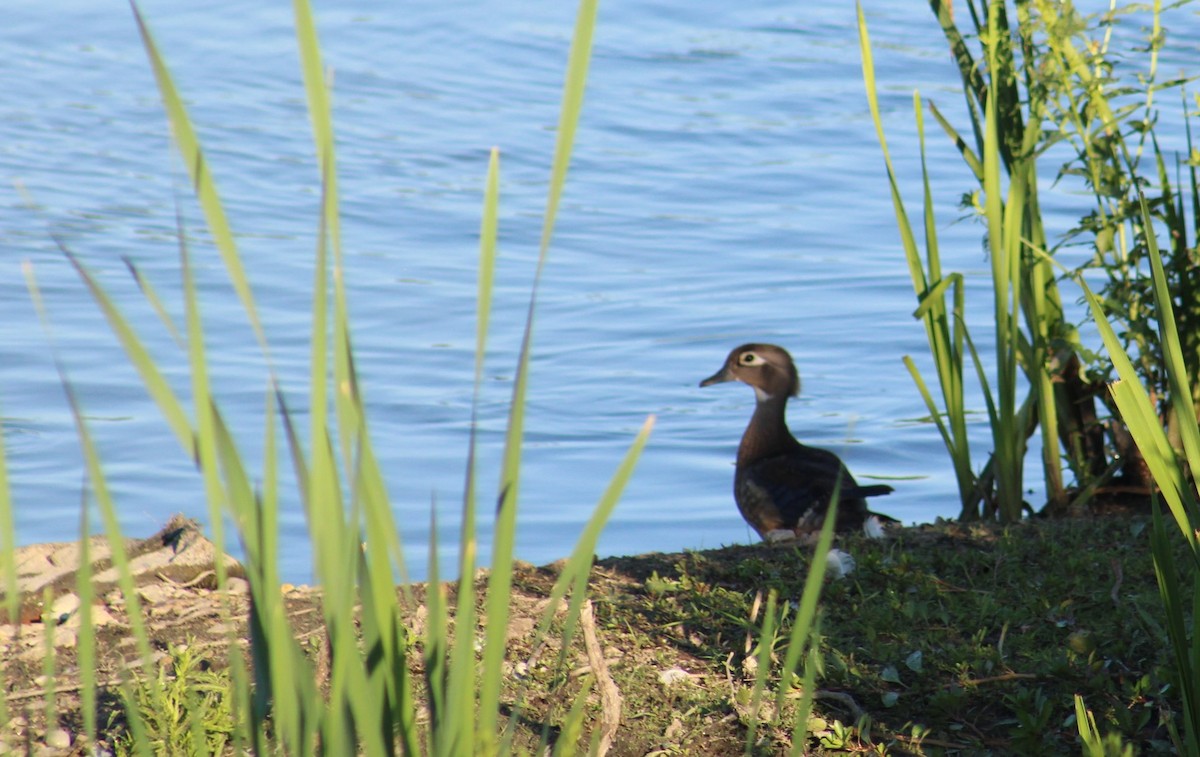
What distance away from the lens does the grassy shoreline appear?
9.39 feet

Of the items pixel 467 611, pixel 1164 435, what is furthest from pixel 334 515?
pixel 1164 435

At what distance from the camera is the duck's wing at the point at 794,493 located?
4.98 m

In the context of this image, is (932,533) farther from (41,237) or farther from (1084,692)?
(41,237)

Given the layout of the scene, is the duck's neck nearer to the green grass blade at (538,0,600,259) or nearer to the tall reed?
the tall reed

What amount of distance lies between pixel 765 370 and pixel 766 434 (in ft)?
1.04

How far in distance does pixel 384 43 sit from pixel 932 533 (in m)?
11.1

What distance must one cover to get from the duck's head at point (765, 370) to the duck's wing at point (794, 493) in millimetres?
411

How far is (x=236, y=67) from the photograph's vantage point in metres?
13.2

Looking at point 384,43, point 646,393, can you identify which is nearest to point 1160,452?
point 646,393

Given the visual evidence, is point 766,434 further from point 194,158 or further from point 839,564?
point 194,158

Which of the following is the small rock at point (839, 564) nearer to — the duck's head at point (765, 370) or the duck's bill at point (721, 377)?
the duck's head at point (765, 370)

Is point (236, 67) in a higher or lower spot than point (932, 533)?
higher

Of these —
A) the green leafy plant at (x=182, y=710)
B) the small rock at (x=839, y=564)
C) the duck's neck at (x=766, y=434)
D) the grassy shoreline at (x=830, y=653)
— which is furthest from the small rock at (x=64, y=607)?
the duck's neck at (x=766, y=434)

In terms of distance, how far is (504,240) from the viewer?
9148 mm
